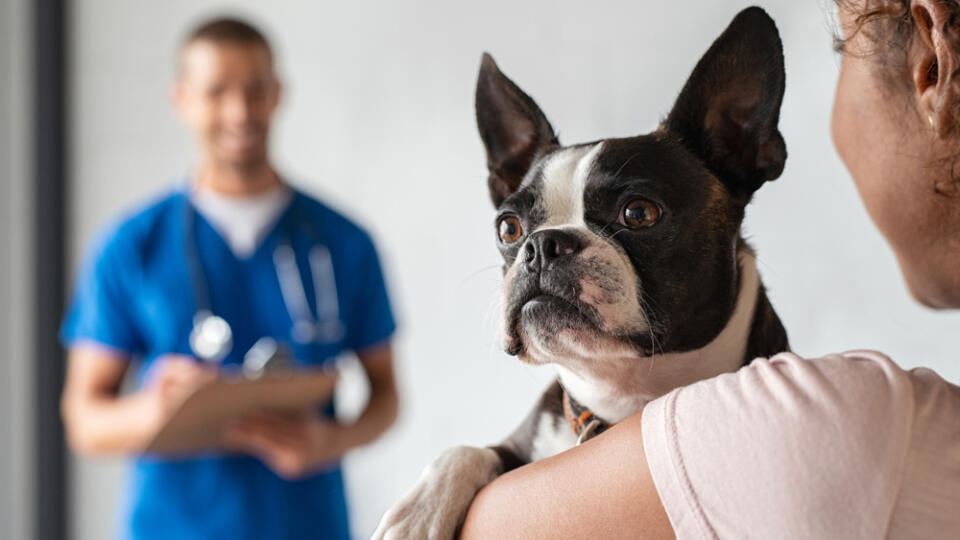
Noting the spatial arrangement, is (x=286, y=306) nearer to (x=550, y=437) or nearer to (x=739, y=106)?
(x=550, y=437)

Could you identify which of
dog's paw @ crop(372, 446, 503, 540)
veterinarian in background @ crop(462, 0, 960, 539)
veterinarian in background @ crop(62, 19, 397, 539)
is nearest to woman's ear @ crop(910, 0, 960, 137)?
veterinarian in background @ crop(462, 0, 960, 539)

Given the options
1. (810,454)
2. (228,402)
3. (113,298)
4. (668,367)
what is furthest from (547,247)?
(113,298)

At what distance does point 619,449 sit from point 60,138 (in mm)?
3414

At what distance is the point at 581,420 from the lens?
796mm

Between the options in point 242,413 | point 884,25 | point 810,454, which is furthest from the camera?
point 242,413

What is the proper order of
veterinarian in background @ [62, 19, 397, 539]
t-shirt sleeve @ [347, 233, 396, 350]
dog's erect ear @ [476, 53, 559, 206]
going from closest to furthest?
dog's erect ear @ [476, 53, 559, 206], veterinarian in background @ [62, 19, 397, 539], t-shirt sleeve @ [347, 233, 396, 350]

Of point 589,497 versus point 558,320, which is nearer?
point 589,497

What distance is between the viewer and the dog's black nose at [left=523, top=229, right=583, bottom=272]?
0.72 metres

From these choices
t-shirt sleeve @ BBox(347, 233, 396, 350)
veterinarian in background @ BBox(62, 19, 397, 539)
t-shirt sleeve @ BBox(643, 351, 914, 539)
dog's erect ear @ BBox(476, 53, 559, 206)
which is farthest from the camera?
t-shirt sleeve @ BBox(347, 233, 396, 350)

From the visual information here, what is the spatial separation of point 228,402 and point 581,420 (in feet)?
3.37

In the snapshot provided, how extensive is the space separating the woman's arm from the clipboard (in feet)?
3.32

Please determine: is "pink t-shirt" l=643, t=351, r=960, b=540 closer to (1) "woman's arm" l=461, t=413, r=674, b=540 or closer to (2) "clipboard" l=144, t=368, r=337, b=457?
(1) "woman's arm" l=461, t=413, r=674, b=540

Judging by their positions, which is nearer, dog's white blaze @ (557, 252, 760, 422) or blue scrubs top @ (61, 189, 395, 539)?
dog's white blaze @ (557, 252, 760, 422)

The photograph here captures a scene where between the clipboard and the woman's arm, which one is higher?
the woman's arm
